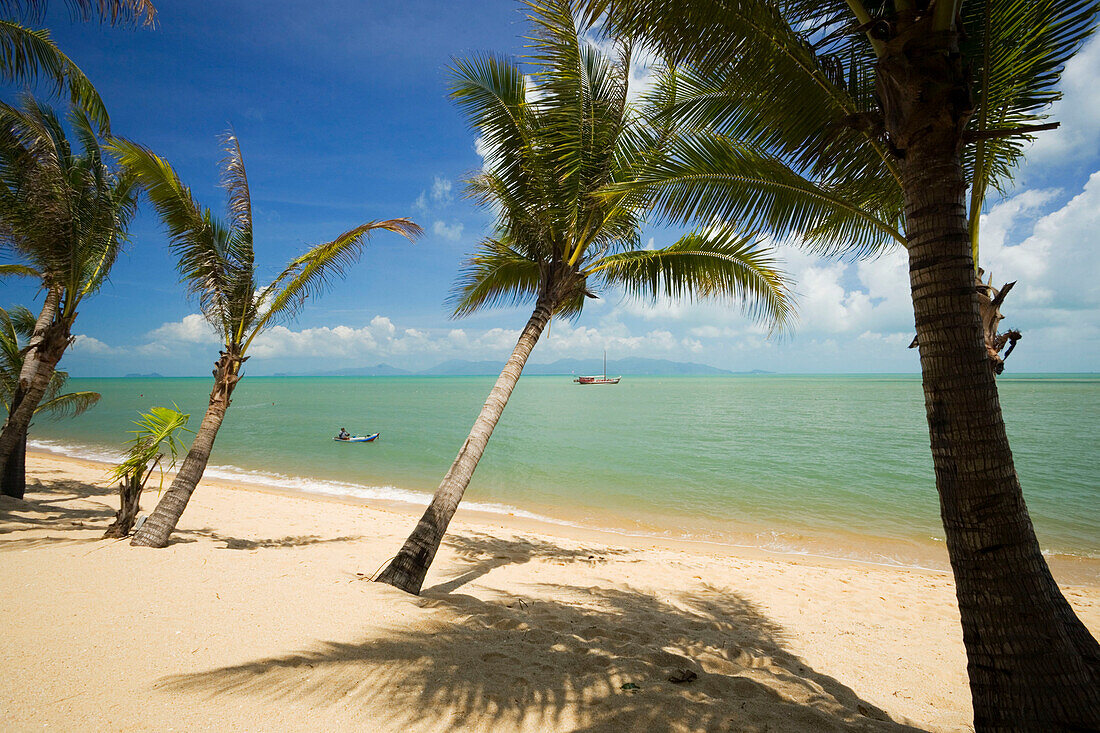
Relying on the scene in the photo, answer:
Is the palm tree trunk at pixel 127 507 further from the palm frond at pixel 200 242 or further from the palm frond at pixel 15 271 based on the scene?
the palm frond at pixel 15 271

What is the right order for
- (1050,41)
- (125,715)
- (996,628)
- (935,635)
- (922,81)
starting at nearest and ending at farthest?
(996,628)
(922,81)
(125,715)
(1050,41)
(935,635)

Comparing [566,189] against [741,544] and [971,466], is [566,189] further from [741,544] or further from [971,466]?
[741,544]

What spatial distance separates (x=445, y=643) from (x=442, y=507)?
164 centimetres

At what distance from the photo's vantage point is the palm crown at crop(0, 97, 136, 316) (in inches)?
253

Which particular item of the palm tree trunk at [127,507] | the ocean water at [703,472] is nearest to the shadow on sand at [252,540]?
the palm tree trunk at [127,507]

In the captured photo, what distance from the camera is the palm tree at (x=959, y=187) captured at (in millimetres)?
1990

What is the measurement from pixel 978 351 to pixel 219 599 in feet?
18.5

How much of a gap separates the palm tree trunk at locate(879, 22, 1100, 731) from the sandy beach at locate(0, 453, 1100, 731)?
4.15 ft

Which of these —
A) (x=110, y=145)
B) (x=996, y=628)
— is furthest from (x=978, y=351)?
(x=110, y=145)

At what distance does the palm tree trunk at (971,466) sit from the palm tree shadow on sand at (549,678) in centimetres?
125

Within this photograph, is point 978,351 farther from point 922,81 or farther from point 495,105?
point 495,105

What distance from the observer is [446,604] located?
15.9 ft

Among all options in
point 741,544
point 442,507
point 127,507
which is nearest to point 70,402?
point 127,507

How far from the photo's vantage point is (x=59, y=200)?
643 centimetres
